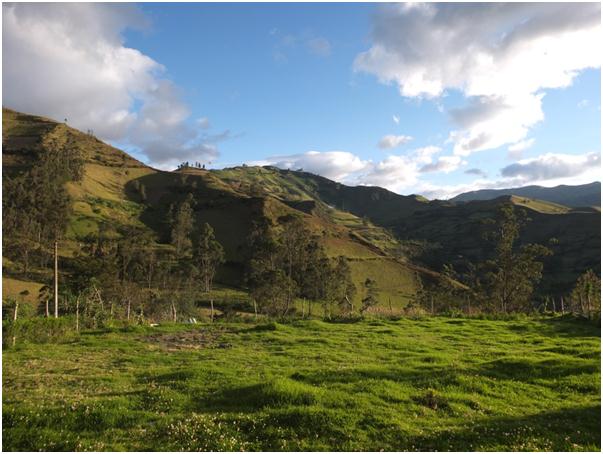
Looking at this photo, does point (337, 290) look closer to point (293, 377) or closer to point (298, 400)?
point (293, 377)

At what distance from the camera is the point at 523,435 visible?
10.8m

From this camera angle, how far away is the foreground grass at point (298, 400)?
34.1 feet

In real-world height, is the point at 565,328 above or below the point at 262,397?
below

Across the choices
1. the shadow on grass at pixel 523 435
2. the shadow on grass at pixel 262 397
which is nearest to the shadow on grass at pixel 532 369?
the shadow on grass at pixel 523 435

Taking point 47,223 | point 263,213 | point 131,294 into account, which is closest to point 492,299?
point 131,294

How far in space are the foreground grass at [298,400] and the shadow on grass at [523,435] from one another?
4 centimetres

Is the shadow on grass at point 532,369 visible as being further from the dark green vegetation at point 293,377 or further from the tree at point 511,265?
the tree at point 511,265

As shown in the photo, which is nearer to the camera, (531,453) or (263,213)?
(531,453)

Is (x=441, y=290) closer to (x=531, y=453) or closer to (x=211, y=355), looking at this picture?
(x=211, y=355)

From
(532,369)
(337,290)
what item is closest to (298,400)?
(532,369)

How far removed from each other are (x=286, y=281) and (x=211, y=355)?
5322 centimetres

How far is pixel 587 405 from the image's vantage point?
546 inches

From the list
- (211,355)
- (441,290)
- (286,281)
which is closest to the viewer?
(211,355)

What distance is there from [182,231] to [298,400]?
13364cm
